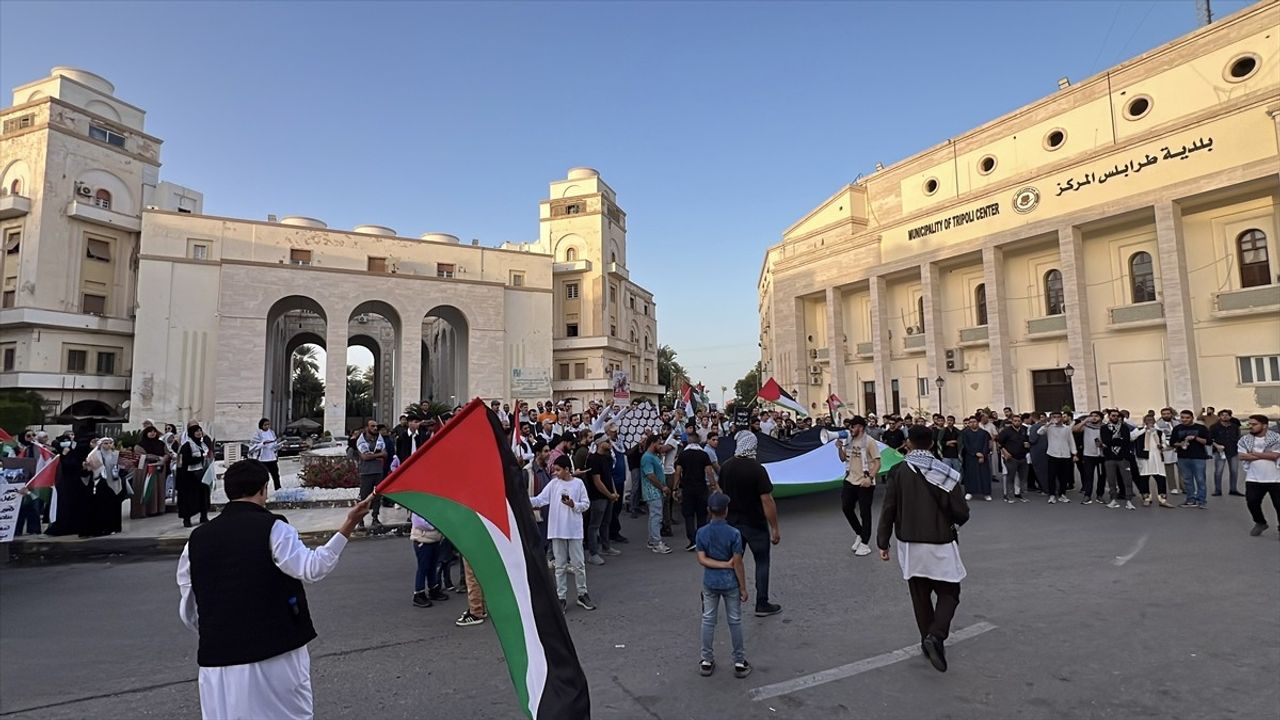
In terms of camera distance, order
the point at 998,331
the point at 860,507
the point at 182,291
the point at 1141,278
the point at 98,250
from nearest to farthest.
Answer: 1. the point at 860,507
2. the point at 1141,278
3. the point at 998,331
4. the point at 182,291
5. the point at 98,250

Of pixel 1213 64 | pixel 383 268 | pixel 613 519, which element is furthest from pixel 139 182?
pixel 1213 64

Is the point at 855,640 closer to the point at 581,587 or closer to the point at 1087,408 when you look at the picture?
the point at 581,587

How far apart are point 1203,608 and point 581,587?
581 centimetres

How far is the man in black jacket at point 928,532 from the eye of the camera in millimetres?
4676

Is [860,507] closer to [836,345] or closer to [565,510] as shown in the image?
[565,510]

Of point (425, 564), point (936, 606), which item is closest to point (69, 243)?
point (425, 564)

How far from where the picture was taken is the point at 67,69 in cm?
3900

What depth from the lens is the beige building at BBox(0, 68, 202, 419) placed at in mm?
34281

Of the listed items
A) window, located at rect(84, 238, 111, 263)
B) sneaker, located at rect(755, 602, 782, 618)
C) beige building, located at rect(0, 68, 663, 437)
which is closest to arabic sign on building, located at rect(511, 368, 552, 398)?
beige building, located at rect(0, 68, 663, 437)

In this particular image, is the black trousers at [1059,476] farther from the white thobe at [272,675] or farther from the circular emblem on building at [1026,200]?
the circular emblem on building at [1026,200]

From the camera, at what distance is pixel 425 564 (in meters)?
6.52

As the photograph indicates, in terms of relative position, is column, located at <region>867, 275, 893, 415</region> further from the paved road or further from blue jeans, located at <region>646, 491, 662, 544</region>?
blue jeans, located at <region>646, 491, 662, 544</region>

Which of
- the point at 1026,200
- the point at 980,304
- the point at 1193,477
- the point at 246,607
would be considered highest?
the point at 1026,200

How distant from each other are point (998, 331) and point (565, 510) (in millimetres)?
28794
